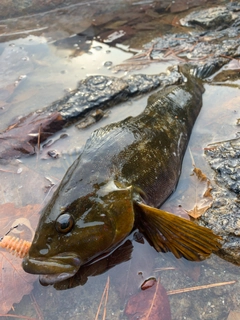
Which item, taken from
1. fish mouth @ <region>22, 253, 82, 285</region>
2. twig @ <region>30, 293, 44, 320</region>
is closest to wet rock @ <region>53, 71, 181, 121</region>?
fish mouth @ <region>22, 253, 82, 285</region>

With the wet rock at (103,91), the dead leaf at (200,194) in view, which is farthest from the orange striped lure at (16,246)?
the wet rock at (103,91)

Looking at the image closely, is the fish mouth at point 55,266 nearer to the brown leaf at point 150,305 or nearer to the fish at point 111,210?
the fish at point 111,210

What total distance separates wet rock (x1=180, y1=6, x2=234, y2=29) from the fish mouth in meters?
5.75

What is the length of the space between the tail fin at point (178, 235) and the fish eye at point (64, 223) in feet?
1.90

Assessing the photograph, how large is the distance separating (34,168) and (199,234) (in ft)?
6.59

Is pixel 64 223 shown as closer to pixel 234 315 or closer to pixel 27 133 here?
pixel 234 315

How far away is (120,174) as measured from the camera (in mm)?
2711

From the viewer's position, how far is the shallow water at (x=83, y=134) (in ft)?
7.78

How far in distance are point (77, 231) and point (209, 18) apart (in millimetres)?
5792

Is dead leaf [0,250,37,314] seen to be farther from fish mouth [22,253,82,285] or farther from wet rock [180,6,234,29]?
wet rock [180,6,234,29]

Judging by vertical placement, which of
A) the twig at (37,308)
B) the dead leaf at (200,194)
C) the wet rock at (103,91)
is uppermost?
the wet rock at (103,91)

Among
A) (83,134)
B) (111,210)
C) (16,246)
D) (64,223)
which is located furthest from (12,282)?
(83,134)

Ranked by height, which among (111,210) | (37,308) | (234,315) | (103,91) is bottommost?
(234,315)

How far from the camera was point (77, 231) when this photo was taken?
237 cm
